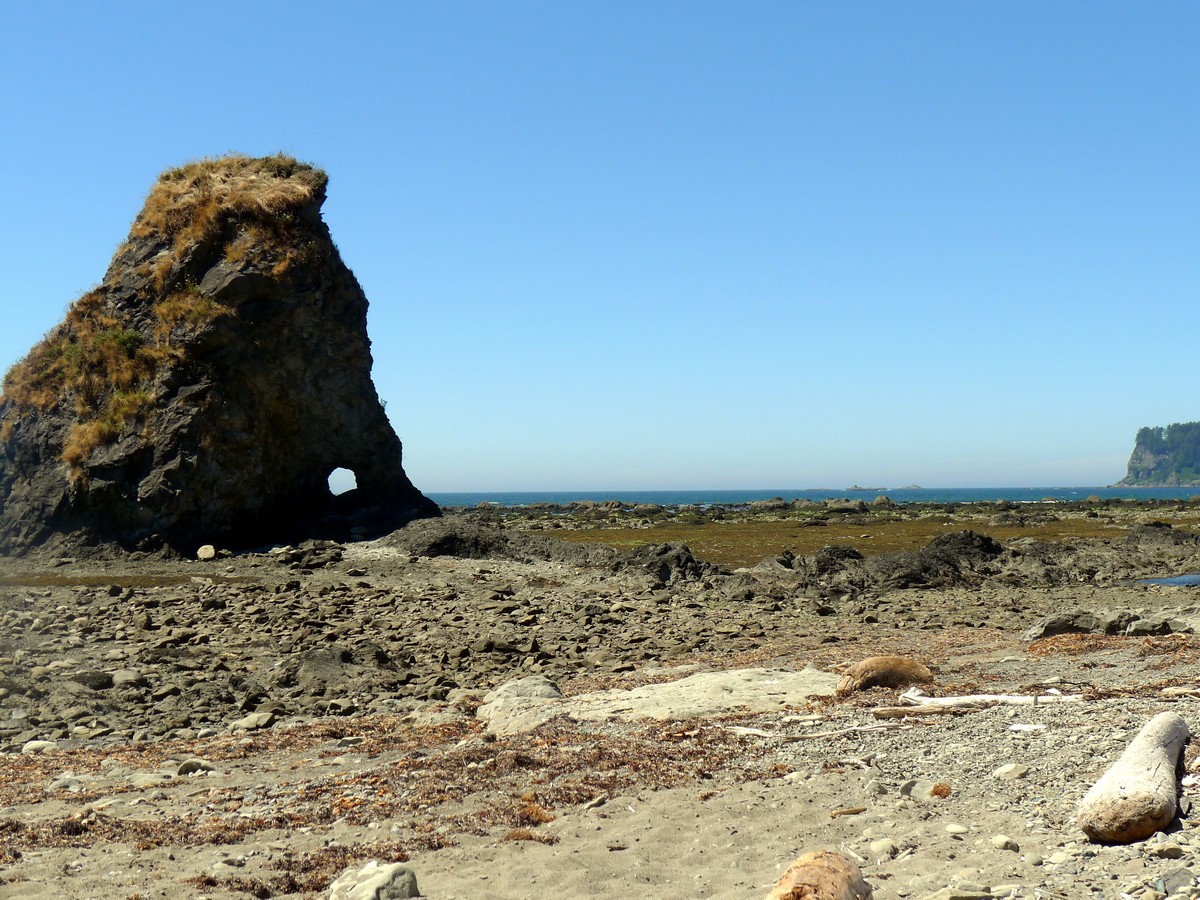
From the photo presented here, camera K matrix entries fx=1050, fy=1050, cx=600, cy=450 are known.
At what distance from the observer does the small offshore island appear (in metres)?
7.29

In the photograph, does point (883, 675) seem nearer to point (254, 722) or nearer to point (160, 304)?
point (254, 722)

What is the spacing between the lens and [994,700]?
10930 millimetres

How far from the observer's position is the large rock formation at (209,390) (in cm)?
3625

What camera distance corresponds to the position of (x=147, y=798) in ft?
31.2

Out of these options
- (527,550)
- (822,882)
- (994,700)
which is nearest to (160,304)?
(527,550)

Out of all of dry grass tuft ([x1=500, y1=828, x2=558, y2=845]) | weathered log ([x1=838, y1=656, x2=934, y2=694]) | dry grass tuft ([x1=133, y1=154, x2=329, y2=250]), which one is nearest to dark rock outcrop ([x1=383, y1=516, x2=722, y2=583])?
dry grass tuft ([x1=133, y1=154, x2=329, y2=250])

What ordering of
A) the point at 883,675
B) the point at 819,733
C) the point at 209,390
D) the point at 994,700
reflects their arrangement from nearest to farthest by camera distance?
the point at 819,733 < the point at 994,700 < the point at 883,675 < the point at 209,390

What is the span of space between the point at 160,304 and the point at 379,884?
35.0 meters

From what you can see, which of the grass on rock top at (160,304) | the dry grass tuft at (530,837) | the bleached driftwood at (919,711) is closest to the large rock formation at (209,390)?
the grass on rock top at (160,304)

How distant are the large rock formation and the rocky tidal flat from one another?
30.0 feet

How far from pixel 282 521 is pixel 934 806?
34.0 meters

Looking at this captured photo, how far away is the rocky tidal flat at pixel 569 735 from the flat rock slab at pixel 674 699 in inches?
2.8

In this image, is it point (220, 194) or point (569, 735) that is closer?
point (569, 735)

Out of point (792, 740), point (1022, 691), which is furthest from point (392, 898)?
point (1022, 691)
